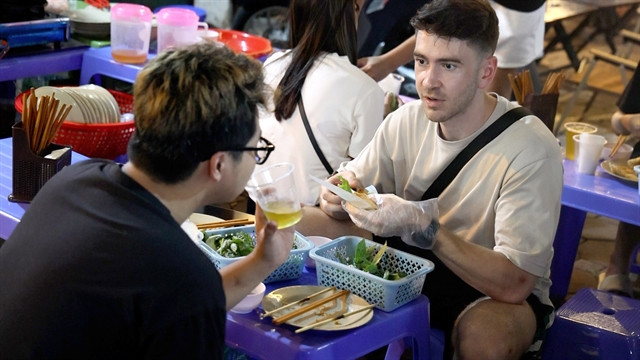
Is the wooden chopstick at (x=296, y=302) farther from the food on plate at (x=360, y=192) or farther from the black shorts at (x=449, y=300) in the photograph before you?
the black shorts at (x=449, y=300)

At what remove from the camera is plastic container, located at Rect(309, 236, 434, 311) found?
262 cm

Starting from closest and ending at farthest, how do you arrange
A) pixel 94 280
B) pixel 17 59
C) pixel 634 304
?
pixel 94 280 < pixel 634 304 < pixel 17 59

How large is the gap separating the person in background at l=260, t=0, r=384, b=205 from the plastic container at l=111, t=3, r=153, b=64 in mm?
1508

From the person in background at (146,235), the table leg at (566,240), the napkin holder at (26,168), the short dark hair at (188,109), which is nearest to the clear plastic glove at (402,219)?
the person in background at (146,235)

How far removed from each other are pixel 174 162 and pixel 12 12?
318 cm

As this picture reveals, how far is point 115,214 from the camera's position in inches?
77.4

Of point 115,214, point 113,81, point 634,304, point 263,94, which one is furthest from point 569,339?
point 113,81

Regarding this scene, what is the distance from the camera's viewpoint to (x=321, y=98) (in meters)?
3.72

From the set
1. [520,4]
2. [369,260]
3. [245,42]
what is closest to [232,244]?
[369,260]

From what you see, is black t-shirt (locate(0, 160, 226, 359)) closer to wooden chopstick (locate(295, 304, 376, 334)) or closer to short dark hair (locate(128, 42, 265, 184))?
short dark hair (locate(128, 42, 265, 184))

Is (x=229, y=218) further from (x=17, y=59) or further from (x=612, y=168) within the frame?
(x=17, y=59)

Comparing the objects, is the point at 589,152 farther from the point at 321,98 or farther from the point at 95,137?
the point at 95,137

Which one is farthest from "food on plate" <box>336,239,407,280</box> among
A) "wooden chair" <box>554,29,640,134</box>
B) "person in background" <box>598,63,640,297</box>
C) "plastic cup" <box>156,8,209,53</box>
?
"wooden chair" <box>554,29,640,134</box>

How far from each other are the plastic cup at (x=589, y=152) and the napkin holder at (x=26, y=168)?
2.17 m
